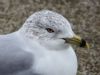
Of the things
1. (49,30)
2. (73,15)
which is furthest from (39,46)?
(73,15)

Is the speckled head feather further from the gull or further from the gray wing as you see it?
the gray wing

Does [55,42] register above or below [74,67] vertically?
above

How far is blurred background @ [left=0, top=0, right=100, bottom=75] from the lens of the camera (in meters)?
3.19

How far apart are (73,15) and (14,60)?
1.62 meters

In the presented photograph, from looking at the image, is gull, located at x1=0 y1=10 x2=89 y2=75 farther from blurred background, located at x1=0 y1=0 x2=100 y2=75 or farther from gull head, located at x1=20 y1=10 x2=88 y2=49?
blurred background, located at x1=0 y1=0 x2=100 y2=75

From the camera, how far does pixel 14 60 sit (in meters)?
2.14

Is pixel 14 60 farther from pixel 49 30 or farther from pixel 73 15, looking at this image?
pixel 73 15

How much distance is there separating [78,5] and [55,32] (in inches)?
68.3

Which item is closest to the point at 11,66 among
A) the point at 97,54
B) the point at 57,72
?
the point at 57,72

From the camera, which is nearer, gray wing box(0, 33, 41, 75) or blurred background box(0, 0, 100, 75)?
gray wing box(0, 33, 41, 75)

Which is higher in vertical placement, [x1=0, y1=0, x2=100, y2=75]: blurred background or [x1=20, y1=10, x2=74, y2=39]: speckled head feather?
[x1=20, y1=10, x2=74, y2=39]: speckled head feather

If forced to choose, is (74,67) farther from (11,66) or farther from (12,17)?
(12,17)

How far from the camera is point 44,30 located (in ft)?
6.93

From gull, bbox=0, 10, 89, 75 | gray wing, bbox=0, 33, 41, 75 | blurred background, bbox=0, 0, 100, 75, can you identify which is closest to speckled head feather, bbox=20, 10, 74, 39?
gull, bbox=0, 10, 89, 75
